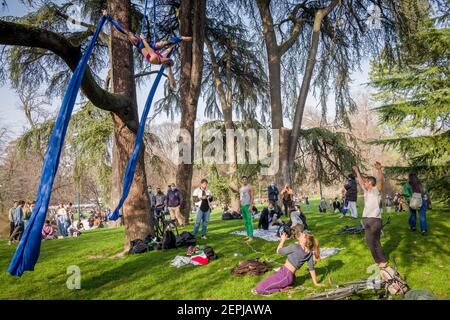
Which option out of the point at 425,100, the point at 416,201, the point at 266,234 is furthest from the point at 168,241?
the point at 425,100

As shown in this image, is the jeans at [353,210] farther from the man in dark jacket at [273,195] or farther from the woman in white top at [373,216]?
the woman in white top at [373,216]

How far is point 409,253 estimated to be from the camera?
6.23m

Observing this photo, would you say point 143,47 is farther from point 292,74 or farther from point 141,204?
point 292,74

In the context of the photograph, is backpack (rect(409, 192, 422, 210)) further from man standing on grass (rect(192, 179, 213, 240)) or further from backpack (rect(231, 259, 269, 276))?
man standing on grass (rect(192, 179, 213, 240))

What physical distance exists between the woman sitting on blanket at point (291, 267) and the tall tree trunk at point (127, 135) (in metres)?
3.83

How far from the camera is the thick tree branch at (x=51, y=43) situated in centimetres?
387

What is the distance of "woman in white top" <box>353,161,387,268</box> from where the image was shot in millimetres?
4973

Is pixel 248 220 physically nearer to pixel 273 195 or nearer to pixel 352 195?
pixel 273 195

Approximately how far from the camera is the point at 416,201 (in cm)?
767

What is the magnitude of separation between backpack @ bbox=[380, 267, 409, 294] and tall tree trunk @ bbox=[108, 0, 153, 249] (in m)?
5.06

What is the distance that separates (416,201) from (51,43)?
7.87m

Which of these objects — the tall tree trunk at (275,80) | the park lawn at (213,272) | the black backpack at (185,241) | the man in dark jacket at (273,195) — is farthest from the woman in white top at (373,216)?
the tall tree trunk at (275,80)
